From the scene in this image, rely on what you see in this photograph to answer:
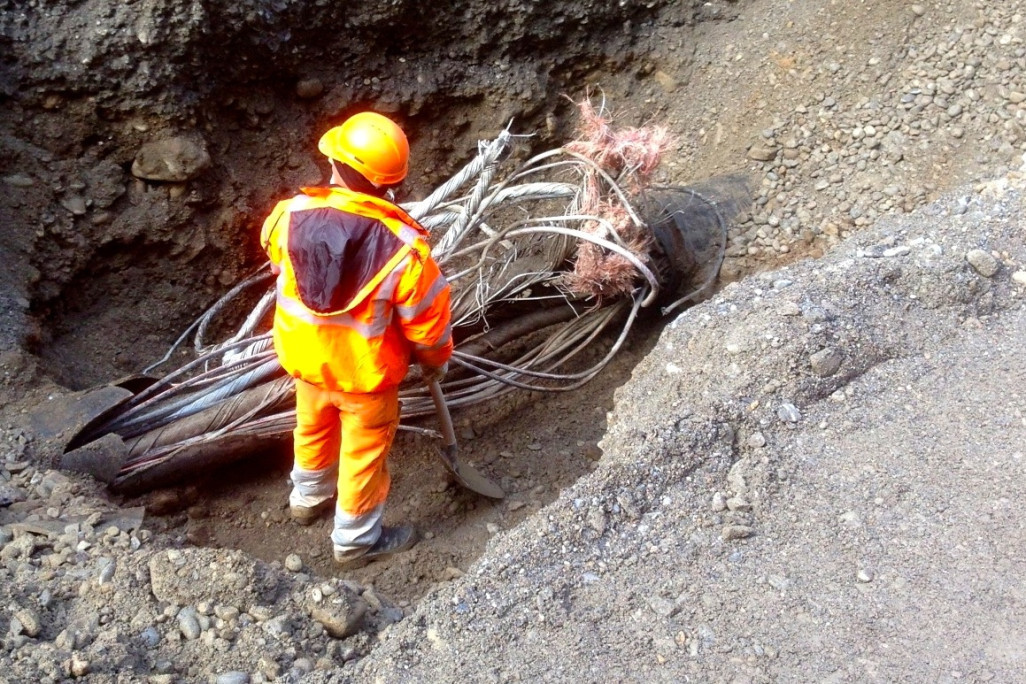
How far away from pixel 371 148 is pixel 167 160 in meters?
1.95

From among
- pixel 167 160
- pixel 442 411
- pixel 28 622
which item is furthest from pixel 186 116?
pixel 28 622

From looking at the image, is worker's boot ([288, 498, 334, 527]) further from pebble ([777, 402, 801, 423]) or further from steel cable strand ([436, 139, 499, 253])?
pebble ([777, 402, 801, 423])

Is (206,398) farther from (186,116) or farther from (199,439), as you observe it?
(186,116)

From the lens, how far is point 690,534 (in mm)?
2332

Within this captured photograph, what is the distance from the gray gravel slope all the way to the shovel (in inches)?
27.6

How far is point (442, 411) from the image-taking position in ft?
10.1

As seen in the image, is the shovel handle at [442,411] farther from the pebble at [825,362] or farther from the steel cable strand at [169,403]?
the pebble at [825,362]

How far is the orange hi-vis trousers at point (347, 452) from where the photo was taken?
2723 millimetres

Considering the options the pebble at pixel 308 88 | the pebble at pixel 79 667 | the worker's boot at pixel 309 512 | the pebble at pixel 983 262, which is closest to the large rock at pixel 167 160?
the pebble at pixel 308 88

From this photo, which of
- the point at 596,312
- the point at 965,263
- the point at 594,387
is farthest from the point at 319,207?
the point at 965,263

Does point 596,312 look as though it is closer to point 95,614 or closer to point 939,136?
point 939,136

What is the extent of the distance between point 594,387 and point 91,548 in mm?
2357

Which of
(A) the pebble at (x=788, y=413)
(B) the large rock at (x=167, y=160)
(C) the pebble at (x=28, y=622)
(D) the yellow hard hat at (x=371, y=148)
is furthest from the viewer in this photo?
(B) the large rock at (x=167, y=160)

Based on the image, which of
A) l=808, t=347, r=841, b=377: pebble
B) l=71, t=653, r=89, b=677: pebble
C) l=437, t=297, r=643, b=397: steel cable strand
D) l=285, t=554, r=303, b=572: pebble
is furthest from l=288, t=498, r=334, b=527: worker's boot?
l=808, t=347, r=841, b=377: pebble
